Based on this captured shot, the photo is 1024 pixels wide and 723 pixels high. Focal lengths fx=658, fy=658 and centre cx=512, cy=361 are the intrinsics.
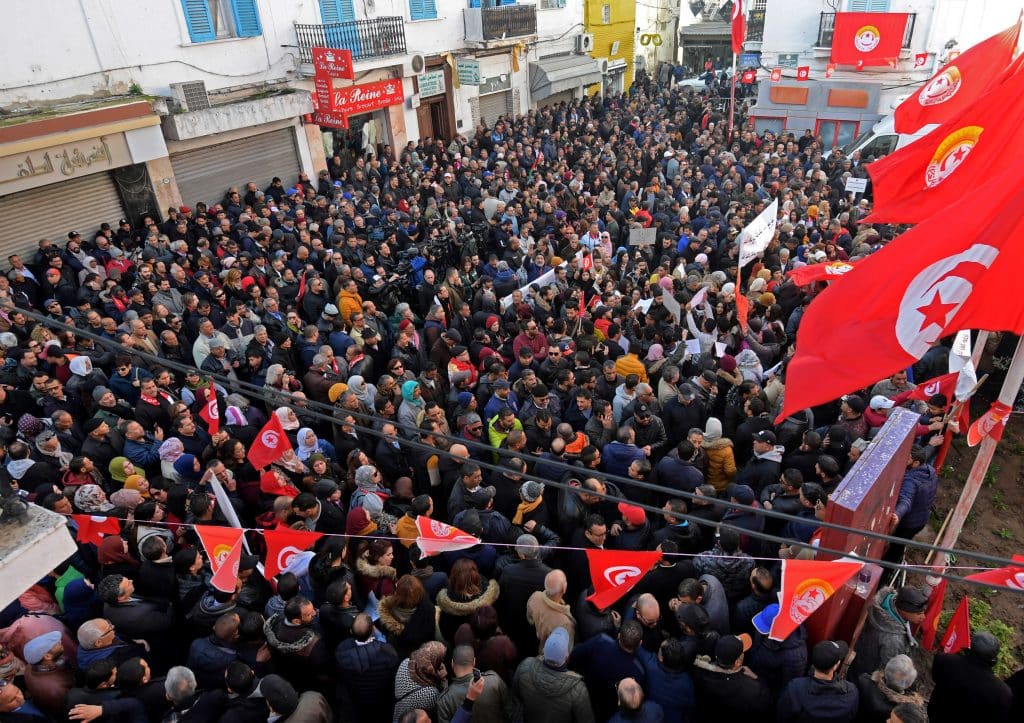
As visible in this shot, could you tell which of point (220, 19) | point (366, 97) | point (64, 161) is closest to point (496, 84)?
point (366, 97)

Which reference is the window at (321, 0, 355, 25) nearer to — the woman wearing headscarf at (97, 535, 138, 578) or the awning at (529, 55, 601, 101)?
the awning at (529, 55, 601, 101)

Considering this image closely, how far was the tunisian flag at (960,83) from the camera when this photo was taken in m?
7.27

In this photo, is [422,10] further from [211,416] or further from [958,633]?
[958,633]

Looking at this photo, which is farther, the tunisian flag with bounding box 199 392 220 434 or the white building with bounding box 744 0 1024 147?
the white building with bounding box 744 0 1024 147

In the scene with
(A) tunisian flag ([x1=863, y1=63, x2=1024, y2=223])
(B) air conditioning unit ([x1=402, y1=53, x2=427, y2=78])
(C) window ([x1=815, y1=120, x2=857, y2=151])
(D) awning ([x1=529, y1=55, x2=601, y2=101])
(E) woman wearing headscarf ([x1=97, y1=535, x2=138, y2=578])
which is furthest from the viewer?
(D) awning ([x1=529, y1=55, x2=601, y2=101])

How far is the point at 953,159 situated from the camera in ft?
20.0

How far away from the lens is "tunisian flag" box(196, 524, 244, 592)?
4.31m

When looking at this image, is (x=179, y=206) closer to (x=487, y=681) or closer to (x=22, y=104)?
(x=22, y=104)

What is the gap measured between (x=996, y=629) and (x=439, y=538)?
4.96m

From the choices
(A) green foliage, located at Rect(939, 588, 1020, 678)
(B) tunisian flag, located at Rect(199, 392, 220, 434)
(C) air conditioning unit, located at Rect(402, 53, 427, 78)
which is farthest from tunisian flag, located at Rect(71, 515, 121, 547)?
(C) air conditioning unit, located at Rect(402, 53, 427, 78)

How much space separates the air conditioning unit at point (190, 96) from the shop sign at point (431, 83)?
7.29m

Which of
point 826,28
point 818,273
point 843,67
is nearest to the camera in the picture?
point 818,273

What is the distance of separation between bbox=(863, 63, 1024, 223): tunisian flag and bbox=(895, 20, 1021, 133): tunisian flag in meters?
1.11

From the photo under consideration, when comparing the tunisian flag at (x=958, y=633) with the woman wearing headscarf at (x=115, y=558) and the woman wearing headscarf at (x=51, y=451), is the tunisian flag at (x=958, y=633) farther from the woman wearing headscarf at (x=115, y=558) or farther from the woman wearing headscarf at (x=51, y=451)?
the woman wearing headscarf at (x=51, y=451)
